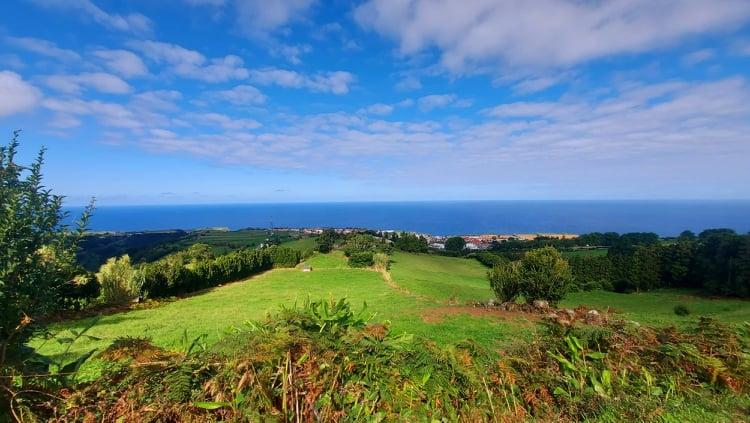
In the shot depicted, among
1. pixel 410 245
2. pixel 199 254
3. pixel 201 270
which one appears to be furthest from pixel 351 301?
pixel 410 245

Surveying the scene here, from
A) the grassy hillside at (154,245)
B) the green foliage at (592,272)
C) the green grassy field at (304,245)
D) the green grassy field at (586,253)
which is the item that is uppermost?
the green grassy field at (304,245)

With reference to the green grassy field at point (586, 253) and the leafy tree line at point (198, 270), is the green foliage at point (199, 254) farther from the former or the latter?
the green grassy field at point (586, 253)

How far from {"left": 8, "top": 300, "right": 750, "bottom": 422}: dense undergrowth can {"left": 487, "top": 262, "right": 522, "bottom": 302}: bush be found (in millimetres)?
14703

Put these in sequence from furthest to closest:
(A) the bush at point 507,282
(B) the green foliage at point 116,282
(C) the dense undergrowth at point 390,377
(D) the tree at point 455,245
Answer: (D) the tree at point 455,245 < (A) the bush at point 507,282 < (B) the green foliage at point 116,282 < (C) the dense undergrowth at point 390,377

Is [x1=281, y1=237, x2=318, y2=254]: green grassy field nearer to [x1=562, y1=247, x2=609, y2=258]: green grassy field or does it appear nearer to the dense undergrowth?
[x1=562, y1=247, x2=609, y2=258]: green grassy field

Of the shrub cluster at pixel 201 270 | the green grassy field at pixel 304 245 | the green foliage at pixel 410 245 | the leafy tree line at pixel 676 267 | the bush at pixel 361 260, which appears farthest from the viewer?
the green foliage at pixel 410 245

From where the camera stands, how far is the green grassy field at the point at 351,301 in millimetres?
8880

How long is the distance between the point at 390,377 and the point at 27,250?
7.18ft

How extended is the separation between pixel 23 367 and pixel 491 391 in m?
2.71

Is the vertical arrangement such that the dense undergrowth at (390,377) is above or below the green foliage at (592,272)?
above

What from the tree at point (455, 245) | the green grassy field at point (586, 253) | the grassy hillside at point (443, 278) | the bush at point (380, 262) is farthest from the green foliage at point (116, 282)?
the tree at point (455, 245)

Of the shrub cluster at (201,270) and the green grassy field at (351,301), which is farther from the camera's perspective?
the shrub cluster at (201,270)

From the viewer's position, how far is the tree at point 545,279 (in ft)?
54.2

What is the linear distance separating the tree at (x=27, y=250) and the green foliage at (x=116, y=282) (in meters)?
17.6
